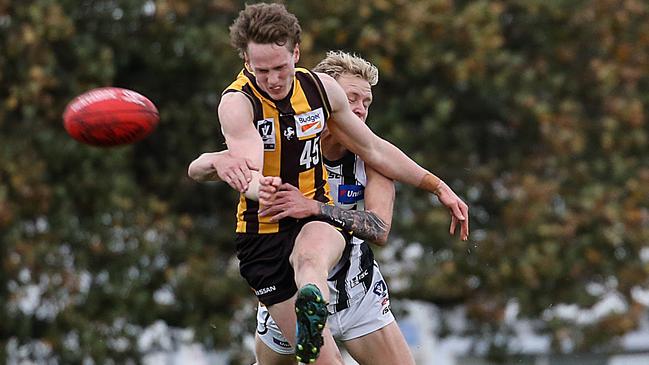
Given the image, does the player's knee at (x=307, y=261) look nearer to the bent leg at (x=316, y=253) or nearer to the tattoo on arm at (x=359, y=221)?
the bent leg at (x=316, y=253)

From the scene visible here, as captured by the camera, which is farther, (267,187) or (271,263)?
(271,263)

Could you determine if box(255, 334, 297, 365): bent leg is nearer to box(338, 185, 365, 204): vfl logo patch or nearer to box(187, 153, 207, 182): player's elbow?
box(338, 185, 365, 204): vfl logo patch

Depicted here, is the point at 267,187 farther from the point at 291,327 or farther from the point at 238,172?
the point at 291,327

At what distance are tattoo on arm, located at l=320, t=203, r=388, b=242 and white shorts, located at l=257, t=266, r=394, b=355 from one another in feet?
1.11

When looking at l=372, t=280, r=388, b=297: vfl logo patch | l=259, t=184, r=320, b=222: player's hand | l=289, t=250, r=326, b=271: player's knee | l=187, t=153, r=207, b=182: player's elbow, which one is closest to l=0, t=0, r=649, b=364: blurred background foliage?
l=372, t=280, r=388, b=297: vfl logo patch

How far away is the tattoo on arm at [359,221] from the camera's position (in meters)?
6.37

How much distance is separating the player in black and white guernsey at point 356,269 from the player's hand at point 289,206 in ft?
0.62

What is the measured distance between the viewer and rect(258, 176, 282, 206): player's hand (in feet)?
18.8

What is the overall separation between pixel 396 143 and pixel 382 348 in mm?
6956

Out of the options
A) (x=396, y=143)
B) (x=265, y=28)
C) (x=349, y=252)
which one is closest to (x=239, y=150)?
(x=265, y=28)

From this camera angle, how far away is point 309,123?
6211mm

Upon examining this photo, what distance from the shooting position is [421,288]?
13750 millimetres

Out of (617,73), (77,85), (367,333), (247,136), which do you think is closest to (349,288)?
(367,333)

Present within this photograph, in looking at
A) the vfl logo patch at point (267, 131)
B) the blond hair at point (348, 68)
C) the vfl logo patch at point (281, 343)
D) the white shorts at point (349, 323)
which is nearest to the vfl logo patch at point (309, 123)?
the vfl logo patch at point (267, 131)
